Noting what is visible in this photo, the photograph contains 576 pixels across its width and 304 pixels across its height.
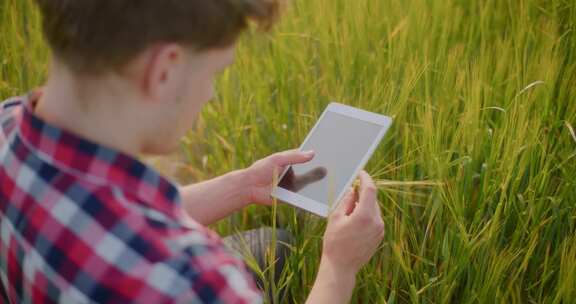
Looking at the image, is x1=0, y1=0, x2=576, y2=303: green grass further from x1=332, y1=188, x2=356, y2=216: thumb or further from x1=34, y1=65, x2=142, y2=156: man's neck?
x1=34, y1=65, x2=142, y2=156: man's neck

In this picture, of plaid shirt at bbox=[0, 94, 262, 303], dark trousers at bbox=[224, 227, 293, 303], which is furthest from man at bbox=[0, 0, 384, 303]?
dark trousers at bbox=[224, 227, 293, 303]

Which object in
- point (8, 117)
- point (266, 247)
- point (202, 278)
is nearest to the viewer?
point (202, 278)

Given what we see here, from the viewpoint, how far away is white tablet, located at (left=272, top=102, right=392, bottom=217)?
120cm

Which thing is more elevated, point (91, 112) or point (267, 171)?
point (91, 112)

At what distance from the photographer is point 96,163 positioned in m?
0.73

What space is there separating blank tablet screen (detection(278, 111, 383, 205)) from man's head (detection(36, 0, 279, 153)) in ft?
1.48

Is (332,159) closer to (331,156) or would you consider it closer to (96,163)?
(331,156)

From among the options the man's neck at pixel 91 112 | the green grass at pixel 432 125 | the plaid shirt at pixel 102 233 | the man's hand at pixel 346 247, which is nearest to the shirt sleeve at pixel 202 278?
the plaid shirt at pixel 102 233

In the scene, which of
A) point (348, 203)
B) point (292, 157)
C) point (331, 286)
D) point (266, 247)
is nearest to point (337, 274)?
point (331, 286)

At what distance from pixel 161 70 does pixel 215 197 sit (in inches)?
20.8

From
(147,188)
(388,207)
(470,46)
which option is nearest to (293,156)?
(388,207)

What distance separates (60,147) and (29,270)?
13 centimetres

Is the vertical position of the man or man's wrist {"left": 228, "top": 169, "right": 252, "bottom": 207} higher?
the man

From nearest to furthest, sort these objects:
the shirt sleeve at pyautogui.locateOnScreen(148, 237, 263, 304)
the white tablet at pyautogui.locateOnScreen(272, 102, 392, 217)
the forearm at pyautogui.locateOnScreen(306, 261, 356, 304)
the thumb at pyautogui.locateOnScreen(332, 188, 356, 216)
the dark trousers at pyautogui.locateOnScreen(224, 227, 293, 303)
Answer: 1. the shirt sleeve at pyautogui.locateOnScreen(148, 237, 263, 304)
2. the forearm at pyautogui.locateOnScreen(306, 261, 356, 304)
3. the thumb at pyautogui.locateOnScreen(332, 188, 356, 216)
4. the white tablet at pyautogui.locateOnScreen(272, 102, 392, 217)
5. the dark trousers at pyautogui.locateOnScreen(224, 227, 293, 303)
